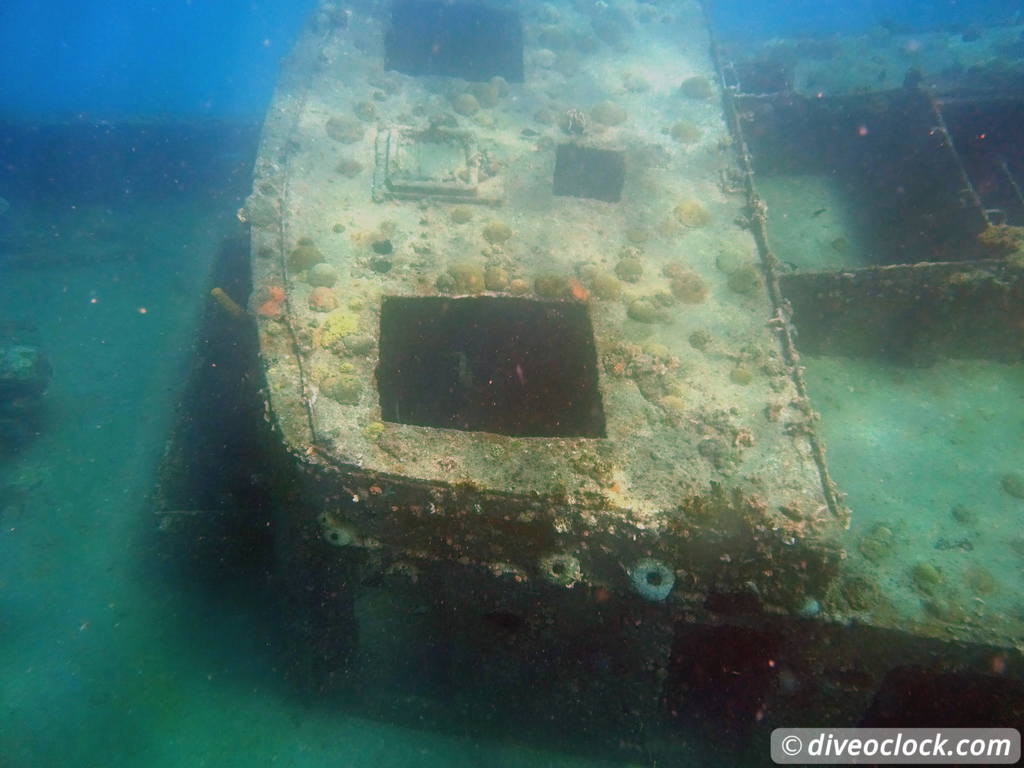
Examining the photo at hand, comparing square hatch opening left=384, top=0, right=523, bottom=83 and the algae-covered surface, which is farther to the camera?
square hatch opening left=384, top=0, right=523, bottom=83

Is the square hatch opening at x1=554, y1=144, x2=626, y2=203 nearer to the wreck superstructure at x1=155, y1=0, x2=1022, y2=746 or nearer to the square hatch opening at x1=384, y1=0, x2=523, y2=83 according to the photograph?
the wreck superstructure at x1=155, y1=0, x2=1022, y2=746

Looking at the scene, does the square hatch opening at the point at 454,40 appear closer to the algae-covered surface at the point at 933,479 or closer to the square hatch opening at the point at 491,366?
the square hatch opening at the point at 491,366

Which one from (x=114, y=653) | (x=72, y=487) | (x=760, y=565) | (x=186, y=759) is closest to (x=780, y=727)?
(x=760, y=565)

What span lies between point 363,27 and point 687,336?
41.7 feet

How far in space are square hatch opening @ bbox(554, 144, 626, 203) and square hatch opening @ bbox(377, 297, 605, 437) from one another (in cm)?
344

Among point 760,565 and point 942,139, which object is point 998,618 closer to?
point 760,565

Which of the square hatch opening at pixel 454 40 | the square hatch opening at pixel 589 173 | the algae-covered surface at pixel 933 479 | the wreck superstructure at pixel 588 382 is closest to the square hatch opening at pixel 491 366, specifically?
the wreck superstructure at pixel 588 382

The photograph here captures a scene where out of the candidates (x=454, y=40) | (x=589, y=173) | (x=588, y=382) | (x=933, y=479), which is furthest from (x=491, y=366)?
(x=454, y=40)

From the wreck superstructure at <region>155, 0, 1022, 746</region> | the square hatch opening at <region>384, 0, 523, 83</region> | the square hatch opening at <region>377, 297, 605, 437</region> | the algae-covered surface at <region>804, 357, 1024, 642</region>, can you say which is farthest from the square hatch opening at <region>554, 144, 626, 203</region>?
the algae-covered surface at <region>804, 357, 1024, 642</region>

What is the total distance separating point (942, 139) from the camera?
10.5 meters

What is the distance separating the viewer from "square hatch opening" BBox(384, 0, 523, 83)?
13.5 meters

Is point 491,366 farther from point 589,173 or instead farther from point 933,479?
point 933,479

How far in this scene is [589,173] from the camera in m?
11.1

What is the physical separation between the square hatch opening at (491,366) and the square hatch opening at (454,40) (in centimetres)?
831
